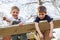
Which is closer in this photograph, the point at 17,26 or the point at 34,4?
the point at 17,26

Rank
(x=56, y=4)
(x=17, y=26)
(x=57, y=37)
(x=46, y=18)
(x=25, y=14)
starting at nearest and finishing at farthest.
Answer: (x=17, y=26)
(x=46, y=18)
(x=57, y=37)
(x=25, y=14)
(x=56, y=4)

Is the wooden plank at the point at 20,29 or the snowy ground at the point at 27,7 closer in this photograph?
the wooden plank at the point at 20,29

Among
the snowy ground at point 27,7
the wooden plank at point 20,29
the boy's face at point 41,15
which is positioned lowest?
the snowy ground at point 27,7

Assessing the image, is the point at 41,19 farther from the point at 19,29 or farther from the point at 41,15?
the point at 19,29

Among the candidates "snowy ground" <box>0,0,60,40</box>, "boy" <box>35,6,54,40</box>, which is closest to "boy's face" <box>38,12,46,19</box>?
"boy" <box>35,6,54,40</box>

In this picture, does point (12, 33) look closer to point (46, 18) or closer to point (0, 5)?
point (46, 18)

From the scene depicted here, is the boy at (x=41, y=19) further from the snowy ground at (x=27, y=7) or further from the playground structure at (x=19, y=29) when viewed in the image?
the snowy ground at (x=27, y=7)

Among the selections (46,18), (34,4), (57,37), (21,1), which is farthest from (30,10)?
(46,18)

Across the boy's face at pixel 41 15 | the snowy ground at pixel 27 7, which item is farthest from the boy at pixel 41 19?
the snowy ground at pixel 27 7

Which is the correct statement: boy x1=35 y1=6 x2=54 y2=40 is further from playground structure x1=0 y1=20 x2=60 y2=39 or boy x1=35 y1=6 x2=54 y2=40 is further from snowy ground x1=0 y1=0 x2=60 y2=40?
snowy ground x1=0 y1=0 x2=60 y2=40

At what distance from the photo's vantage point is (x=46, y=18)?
155 centimetres

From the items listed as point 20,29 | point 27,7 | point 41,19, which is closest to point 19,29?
point 20,29

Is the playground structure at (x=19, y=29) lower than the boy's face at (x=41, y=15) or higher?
lower

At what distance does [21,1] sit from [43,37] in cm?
322
